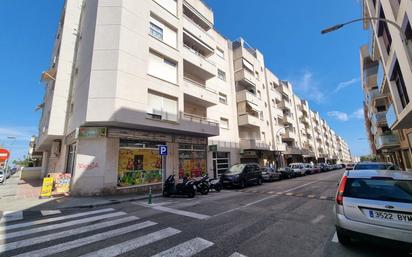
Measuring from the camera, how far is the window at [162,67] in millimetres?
14297

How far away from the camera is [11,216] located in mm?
7152

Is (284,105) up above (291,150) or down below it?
above

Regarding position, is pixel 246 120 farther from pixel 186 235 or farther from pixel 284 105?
pixel 186 235

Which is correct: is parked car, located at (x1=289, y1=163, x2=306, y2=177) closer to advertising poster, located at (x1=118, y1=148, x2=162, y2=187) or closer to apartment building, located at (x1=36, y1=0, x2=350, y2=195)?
apartment building, located at (x1=36, y1=0, x2=350, y2=195)

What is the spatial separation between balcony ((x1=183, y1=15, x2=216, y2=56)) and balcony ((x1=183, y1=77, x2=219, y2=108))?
170 inches

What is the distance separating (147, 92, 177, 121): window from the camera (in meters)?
13.6

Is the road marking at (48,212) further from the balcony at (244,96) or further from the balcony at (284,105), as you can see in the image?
the balcony at (284,105)

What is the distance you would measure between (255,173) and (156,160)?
27.8 ft

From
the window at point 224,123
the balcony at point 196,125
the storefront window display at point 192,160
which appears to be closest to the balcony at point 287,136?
the window at point 224,123

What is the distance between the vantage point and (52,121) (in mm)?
16844

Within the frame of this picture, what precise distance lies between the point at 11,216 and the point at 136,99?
7973 mm

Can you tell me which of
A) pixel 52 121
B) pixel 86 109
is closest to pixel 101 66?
pixel 86 109

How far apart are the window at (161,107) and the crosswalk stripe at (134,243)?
9313mm

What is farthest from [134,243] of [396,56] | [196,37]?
[196,37]
